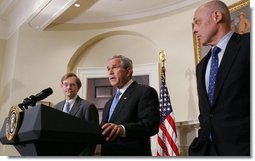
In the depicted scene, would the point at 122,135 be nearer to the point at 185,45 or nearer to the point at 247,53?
the point at 247,53

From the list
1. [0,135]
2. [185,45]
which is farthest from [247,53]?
[185,45]

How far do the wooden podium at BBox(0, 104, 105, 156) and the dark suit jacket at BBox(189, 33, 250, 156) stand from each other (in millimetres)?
466

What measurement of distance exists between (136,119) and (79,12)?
346 centimetres

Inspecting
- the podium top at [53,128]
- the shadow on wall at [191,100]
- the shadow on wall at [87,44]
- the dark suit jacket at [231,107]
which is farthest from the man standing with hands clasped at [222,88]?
the shadow on wall at [87,44]

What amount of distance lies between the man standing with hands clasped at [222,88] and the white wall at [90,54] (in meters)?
2.66

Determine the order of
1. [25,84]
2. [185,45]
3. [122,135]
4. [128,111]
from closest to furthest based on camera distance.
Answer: [122,135] → [128,111] → [185,45] → [25,84]

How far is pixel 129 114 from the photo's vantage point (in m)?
1.74

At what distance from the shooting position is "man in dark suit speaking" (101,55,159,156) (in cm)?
157

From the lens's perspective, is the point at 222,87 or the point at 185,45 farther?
the point at 185,45

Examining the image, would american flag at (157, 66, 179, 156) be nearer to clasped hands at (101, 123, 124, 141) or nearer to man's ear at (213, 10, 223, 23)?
clasped hands at (101, 123, 124, 141)

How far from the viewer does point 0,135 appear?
1558 mm

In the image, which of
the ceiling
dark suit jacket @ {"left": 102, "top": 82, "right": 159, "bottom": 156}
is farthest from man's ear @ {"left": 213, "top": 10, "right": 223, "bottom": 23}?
the ceiling

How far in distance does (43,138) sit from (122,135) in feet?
1.39

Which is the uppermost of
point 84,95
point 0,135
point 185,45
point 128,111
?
point 185,45
